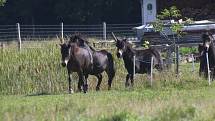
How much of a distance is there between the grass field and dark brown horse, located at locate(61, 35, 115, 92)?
0.52 meters

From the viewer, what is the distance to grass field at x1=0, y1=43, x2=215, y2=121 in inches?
549

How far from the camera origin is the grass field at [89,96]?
45.8 feet

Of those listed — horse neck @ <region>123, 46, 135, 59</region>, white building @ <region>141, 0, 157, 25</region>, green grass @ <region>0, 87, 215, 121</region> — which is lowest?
green grass @ <region>0, 87, 215, 121</region>

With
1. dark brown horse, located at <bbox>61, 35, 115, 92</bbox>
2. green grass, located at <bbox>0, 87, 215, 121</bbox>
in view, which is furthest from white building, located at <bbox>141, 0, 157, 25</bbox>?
green grass, located at <bbox>0, 87, 215, 121</bbox>

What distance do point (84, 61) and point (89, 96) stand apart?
2.75m

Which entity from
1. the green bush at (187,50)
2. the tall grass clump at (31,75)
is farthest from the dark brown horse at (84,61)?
the green bush at (187,50)

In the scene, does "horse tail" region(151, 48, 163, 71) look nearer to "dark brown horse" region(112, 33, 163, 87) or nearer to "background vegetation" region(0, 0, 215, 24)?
"dark brown horse" region(112, 33, 163, 87)

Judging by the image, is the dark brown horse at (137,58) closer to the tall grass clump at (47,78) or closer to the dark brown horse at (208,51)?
the tall grass clump at (47,78)

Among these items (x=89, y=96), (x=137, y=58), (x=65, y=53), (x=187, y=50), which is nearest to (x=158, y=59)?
(x=137, y=58)

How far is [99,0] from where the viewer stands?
63312 mm

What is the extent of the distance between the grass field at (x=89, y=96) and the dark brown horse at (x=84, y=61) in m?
0.52

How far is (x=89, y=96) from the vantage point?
19266 millimetres

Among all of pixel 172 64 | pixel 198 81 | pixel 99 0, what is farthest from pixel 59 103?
pixel 99 0

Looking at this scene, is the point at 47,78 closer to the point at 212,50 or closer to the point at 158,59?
the point at 158,59
